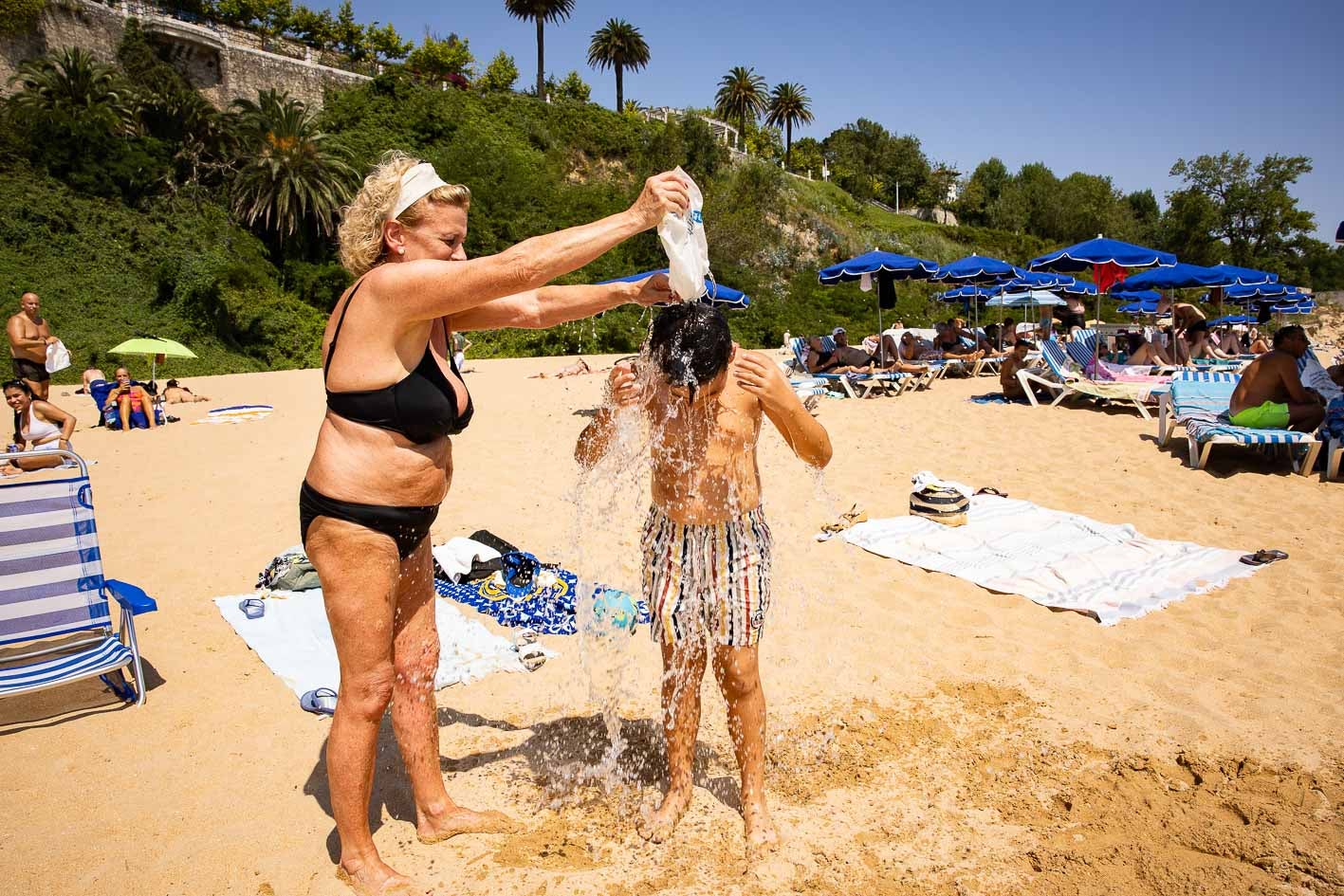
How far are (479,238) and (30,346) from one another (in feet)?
76.1

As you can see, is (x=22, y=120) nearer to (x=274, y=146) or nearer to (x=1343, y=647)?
(x=274, y=146)

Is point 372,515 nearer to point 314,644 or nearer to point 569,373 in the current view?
point 314,644

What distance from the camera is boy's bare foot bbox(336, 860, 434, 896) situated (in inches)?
95.7

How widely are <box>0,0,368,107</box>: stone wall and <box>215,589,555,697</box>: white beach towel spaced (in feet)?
110

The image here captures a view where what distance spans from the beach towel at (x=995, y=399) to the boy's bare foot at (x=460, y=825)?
37.0ft

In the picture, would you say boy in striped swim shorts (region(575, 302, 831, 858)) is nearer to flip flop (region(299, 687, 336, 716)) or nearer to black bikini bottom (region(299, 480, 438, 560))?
black bikini bottom (region(299, 480, 438, 560))

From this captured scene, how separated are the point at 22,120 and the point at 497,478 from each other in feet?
89.9

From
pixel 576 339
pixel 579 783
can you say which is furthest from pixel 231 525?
pixel 576 339

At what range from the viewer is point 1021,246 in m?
51.1

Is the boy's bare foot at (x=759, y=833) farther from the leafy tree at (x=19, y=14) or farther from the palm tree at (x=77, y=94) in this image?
the leafy tree at (x=19, y=14)

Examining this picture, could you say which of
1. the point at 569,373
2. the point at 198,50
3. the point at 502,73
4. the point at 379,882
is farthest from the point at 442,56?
the point at 379,882

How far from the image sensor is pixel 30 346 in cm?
960

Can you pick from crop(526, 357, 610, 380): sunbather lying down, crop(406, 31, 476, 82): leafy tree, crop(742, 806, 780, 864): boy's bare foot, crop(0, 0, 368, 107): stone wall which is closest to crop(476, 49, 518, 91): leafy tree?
crop(406, 31, 476, 82): leafy tree

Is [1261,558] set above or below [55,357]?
below
